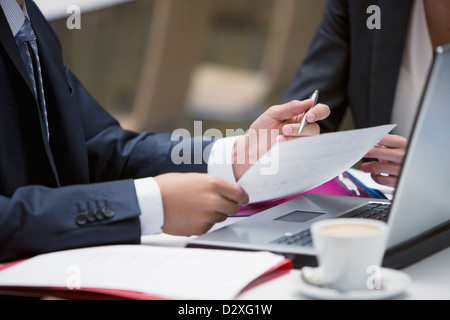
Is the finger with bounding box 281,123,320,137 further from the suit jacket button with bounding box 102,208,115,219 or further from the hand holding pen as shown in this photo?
the suit jacket button with bounding box 102,208,115,219

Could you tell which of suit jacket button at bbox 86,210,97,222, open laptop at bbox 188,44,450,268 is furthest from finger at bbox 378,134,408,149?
suit jacket button at bbox 86,210,97,222

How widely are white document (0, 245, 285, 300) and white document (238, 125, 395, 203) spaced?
12 centimetres

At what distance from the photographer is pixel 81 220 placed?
85 centimetres

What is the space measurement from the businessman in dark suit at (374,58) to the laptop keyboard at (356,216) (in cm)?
69

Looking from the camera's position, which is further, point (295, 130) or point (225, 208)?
point (295, 130)

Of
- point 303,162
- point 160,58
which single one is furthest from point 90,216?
point 160,58

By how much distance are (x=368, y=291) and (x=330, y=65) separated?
1.20m

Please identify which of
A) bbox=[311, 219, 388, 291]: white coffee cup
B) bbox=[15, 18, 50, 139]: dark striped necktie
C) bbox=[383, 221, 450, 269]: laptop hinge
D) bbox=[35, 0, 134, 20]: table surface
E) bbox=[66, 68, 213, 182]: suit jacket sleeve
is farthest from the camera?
bbox=[35, 0, 134, 20]: table surface

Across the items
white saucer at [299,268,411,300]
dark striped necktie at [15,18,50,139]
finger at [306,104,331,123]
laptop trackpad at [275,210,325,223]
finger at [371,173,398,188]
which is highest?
dark striped necktie at [15,18,50,139]

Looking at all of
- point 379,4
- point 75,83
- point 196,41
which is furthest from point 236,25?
point 75,83

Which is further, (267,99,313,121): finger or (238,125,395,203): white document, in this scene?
(267,99,313,121): finger

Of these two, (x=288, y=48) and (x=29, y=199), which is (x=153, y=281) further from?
(x=288, y=48)

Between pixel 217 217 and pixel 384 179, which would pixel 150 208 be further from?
pixel 384 179

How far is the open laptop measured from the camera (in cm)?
70
